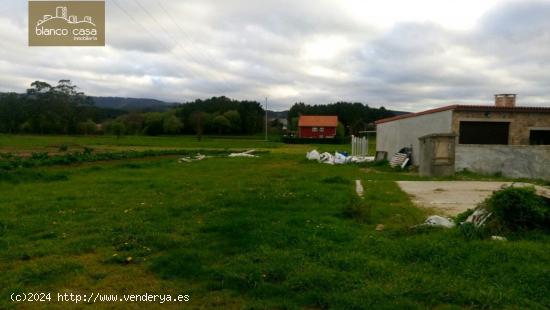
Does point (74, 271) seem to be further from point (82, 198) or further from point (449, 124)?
point (449, 124)

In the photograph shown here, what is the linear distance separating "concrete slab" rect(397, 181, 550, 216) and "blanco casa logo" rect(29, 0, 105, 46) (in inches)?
526

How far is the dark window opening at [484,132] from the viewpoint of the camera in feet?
61.8

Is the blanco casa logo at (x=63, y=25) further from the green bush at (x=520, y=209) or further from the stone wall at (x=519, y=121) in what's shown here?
the stone wall at (x=519, y=121)

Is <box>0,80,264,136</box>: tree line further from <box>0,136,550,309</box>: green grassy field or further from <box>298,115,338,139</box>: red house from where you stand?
<box>0,136,550,309</box>: green grassy field

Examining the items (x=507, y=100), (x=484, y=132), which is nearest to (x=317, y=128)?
(x=507, y=100)

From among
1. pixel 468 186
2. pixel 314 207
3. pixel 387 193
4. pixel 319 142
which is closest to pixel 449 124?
pixel 468 186

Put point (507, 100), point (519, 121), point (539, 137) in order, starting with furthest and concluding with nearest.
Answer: point (507, 100)
point (539, 137)
point (519, 121)

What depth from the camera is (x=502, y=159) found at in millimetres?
17391

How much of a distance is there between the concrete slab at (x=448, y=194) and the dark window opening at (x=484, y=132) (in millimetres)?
6081

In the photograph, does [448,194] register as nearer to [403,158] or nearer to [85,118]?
[403,158]

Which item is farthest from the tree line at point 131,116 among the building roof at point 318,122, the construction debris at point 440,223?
the construction debris at point 440,223

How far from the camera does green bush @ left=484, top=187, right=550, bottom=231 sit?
568 centimetres

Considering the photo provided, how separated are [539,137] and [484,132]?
279cm

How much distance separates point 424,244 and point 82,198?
8331mm
